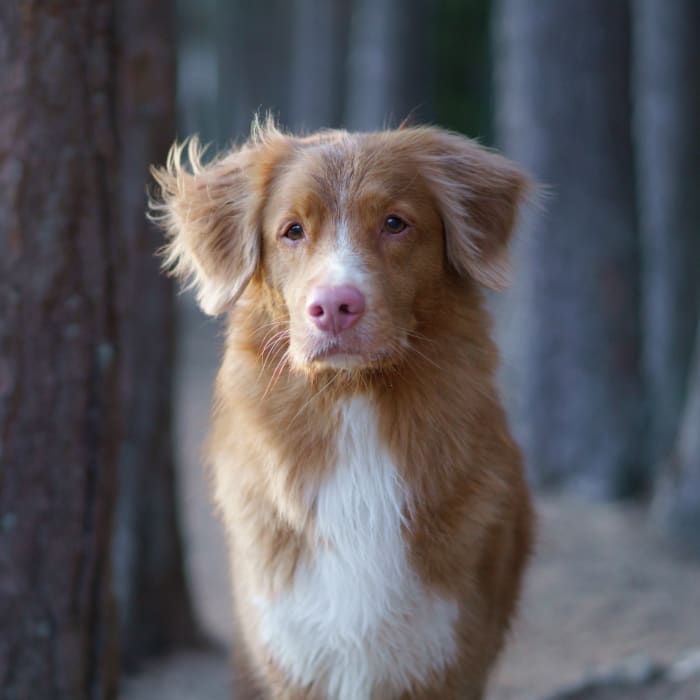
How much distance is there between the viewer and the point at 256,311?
3.60 m

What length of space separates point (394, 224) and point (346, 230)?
0.60 feet

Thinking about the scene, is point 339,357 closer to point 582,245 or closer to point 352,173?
point 352,173

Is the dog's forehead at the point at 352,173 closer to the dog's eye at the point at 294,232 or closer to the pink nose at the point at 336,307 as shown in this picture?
the dog's eye at the point at 294,232

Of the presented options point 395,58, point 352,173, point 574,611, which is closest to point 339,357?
point 352,173

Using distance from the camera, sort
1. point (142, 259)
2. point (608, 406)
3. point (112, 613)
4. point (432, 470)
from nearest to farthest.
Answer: point (432, 470)
point (112, 613)
point (142, 259)
point (608, 406)

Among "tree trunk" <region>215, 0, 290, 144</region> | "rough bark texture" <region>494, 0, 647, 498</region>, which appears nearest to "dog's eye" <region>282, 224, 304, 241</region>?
"rough bark texture" <region>494, 0, 647, 498</region>

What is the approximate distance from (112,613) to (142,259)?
1.88m

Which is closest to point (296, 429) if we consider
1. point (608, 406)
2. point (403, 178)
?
point (403, 178)

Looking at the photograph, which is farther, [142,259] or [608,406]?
[608,406]

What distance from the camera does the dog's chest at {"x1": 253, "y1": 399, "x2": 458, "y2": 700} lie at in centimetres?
335

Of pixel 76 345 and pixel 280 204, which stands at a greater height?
pixel 280 204

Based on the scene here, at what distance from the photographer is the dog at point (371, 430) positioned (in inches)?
132

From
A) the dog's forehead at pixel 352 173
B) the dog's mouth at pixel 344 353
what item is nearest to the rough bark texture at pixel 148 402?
the dog's forehead at pixel 352 173

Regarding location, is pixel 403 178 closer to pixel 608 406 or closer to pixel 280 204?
pixel 280 204
